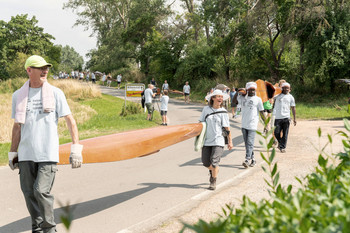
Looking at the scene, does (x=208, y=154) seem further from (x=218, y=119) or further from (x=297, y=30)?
(x=297, y=30)

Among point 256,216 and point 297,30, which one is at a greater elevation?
point 297,30

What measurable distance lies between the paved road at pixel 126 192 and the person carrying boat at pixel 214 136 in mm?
430

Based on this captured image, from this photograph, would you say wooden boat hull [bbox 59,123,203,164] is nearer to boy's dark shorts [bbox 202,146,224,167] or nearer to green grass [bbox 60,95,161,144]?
boy's dark shorts [bbox 202,146,224,167]

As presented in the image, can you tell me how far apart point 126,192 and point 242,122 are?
361 centimetres

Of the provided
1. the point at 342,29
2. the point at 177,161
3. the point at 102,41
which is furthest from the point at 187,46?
the point at 177,161

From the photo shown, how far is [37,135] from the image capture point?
4.05 meters

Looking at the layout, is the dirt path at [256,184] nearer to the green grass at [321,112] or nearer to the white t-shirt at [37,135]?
the white t-shirt at [37,135]

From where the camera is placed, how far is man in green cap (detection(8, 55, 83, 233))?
13.2 feet

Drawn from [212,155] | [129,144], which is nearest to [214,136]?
[212,155]

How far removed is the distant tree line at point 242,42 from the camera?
80.3 feet

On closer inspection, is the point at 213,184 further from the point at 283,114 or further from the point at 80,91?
the point at 80,91

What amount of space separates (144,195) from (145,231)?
173cm

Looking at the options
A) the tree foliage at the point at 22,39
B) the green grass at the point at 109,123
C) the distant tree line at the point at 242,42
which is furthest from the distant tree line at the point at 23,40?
the green grass at the point at 109,123

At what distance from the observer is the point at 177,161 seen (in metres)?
9.44
